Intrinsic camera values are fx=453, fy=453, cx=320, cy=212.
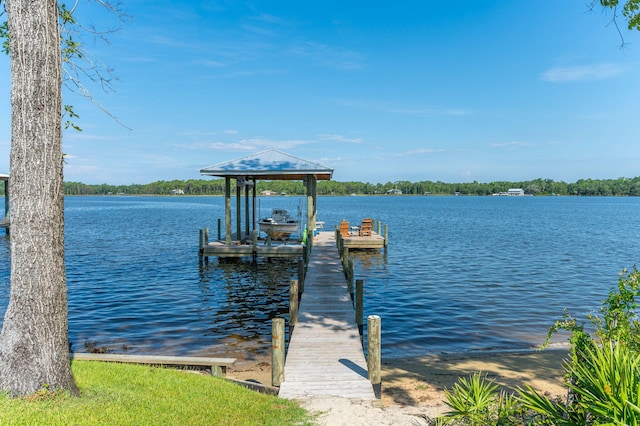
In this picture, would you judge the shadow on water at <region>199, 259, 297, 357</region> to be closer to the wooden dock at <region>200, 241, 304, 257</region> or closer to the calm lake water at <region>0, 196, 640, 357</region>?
the calm lake water at <region>0, 196, 640, 357</region>

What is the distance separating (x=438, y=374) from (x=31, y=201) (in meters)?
8.27

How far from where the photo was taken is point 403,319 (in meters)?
14.9

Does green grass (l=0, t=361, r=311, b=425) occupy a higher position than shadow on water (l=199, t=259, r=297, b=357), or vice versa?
green grass (l=0, t=361, r=311, b=425)

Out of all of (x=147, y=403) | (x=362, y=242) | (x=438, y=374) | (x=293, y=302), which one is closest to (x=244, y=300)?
(x=293, y=302)

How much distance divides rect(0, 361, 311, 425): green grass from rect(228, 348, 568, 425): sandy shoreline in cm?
93

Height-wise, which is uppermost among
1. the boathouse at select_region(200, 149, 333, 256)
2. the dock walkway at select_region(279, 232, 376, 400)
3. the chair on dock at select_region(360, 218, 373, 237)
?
the boathouse at select_region(200, 149, 333, 256)

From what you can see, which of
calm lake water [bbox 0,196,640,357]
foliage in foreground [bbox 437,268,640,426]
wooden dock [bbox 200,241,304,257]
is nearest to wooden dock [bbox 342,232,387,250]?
calm lake water [bbox 0,196,640,357]

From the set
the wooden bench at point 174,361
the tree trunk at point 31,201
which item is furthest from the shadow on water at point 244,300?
the tree trunk at point 31,201

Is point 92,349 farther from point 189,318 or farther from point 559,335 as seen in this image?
point 559,335

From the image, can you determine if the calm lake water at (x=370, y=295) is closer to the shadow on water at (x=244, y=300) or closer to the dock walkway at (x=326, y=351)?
the shadow on water at (x=244, y=300)

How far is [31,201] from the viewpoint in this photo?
18.7 ft

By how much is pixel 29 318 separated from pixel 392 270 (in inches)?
780

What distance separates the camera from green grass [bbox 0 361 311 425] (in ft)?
17.7

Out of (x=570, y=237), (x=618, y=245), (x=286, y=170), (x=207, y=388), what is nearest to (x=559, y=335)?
(x=207, y=388)
